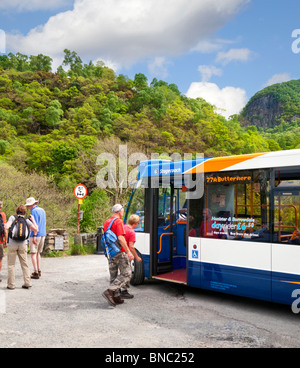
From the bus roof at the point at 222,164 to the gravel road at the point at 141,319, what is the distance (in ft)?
8.30

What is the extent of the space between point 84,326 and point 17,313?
4.70 ft

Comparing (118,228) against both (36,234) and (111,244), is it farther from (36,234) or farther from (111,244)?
(36,234)

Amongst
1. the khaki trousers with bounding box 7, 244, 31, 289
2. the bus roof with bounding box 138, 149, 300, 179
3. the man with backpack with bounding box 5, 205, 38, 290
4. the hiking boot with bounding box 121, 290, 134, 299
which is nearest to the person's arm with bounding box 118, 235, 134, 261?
the hiking boot with bounding box 121, 290, 134, 299

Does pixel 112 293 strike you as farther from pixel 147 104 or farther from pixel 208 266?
pixel 147 104

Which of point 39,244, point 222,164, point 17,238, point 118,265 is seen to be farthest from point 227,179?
point 39,244

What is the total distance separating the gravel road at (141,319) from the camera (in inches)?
190

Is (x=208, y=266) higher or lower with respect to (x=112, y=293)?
higher

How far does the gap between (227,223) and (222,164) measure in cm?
111

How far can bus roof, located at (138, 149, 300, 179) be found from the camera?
6141 millimetres

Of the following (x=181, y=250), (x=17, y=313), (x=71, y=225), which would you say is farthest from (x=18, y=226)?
(x=71, y=225)

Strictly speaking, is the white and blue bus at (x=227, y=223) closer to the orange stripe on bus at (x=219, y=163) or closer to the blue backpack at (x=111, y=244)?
the orange stripe on bus at (x=219, y=163)

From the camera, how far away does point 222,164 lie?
6973 mm

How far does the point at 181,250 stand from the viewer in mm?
8602

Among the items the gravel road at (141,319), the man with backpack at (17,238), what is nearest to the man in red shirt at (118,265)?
the gravel road at (141,319)
